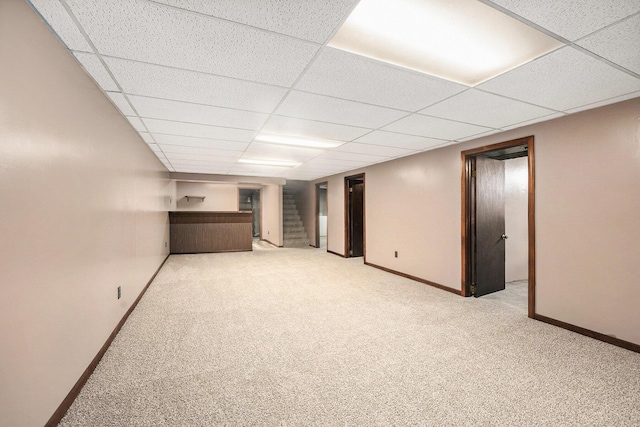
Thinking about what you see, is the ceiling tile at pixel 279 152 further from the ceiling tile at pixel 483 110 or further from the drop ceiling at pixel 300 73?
the ceiling tile at pixel 483 110

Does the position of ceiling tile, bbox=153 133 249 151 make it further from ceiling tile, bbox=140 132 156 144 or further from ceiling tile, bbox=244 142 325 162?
ceiling tile, bbox=244 142 325 162

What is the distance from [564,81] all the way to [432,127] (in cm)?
121

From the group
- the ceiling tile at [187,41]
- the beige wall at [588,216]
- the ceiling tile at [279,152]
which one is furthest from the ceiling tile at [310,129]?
the beige wall at [588,216]

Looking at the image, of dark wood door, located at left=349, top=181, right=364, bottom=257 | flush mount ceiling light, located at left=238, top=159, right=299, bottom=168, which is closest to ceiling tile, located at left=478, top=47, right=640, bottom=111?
flush mount ceiling light, located at left=238, top=159, right=299, bottom=168

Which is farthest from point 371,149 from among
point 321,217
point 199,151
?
point 321,217

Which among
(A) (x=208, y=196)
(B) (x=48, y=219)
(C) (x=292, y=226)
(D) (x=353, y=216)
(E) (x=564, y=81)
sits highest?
(E) (x=564, y=81)

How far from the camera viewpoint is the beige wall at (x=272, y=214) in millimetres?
8844

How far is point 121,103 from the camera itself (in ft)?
7.92

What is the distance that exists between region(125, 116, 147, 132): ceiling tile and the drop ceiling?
0.02 meters

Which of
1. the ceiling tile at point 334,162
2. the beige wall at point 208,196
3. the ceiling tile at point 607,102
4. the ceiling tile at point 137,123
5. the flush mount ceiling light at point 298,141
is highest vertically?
the ceiling tile at point 137,123

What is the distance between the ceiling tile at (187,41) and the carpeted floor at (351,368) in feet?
6.73

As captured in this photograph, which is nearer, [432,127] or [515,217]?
[432,127]

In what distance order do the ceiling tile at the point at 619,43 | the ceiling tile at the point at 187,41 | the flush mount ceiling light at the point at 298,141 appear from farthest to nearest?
the flush mount ceiling light at the point at 298,141 < the ceiling tile at the point at 619,43 < the ceiling tile at the point at 187,41

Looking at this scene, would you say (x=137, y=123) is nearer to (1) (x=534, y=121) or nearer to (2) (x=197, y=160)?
(2) (x=197, y=160)
